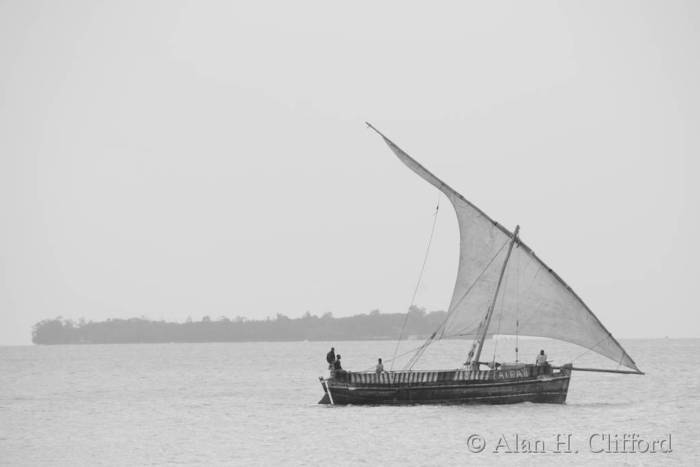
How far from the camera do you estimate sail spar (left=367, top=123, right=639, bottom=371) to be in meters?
→ 51.8

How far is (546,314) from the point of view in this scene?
5247cm

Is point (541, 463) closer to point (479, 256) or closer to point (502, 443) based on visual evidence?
point (502, 443)

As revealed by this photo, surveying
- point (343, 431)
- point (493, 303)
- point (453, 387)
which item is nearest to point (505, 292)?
point (493, 303)

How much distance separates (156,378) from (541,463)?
220 feet

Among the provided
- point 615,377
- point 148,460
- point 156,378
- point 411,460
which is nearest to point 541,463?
point 411,460

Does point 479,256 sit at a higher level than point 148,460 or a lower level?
higher

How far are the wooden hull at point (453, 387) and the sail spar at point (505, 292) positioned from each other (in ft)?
6.17
